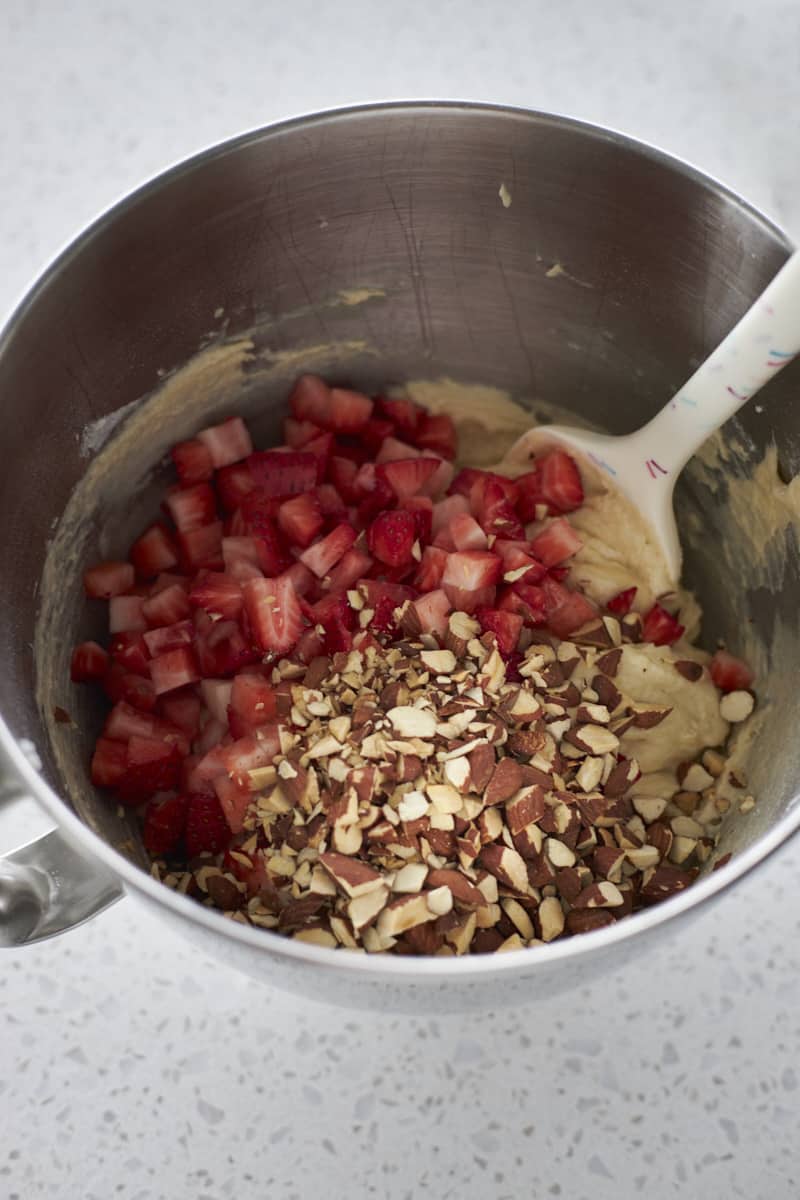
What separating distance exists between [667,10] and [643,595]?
101 cm

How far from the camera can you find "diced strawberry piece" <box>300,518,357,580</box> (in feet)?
4.05

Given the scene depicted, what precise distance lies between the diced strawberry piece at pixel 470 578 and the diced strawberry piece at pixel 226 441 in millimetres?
319

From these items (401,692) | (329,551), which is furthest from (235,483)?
(401,692)

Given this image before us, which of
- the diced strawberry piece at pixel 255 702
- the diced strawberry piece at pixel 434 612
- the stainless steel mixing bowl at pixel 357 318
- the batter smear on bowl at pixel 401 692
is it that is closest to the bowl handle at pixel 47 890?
the stainless steel mixing bowl at pixel 357 318

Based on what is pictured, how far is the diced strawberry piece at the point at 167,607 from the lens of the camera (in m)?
1.24

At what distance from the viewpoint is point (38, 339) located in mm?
1020

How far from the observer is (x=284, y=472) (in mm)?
1284

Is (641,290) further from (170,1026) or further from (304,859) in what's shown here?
(170,1026)

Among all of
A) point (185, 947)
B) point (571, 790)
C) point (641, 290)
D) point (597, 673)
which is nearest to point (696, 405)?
point (641, 290)

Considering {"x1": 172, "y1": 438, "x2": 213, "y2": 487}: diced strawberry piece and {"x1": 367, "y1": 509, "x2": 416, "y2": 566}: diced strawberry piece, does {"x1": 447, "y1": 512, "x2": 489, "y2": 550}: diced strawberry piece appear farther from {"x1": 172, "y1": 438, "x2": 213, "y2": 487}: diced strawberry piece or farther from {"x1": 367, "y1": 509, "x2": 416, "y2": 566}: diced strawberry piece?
{"x1": 172, "y1": 438, "x2": 213, "y2": 487}: diced strawberry piece

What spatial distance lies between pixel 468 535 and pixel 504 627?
131 mm

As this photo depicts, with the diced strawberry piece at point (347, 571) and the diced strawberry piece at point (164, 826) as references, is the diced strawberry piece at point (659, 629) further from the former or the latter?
the diced strawberry piece at point (164, 826)

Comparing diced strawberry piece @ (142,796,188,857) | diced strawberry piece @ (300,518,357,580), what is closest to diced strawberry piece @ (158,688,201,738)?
diced strawberry piece @ (142,796,188,857)

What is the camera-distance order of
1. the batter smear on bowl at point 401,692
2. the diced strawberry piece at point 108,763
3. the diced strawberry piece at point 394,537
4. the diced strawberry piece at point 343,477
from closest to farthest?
1. the batter smear on bowl at point 401,692
2. the diced strawberry piece at point 108,763
3. the diced strawberry piece at point 394,537
4. the diced strawberry piece at point 343,477
